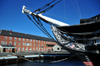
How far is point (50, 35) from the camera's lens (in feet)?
47.2

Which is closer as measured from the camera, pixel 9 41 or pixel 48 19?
pixel 48 19

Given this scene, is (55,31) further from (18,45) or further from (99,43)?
(18,45)

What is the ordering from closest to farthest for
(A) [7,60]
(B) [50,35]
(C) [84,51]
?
(C) [84,51] → (B) [50,35] → (A) [7,60]

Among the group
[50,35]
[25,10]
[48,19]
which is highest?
[25,10]

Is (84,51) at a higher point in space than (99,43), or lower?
lower

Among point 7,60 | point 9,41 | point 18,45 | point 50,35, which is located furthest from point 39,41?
point 50,35

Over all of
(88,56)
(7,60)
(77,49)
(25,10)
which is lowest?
(7,60)

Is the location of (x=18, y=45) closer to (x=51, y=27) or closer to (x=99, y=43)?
(x=51, y=27)

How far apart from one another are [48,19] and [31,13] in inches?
91.3

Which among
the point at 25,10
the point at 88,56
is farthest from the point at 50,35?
the point at 88,56

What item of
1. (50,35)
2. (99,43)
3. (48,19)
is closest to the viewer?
(99,43)

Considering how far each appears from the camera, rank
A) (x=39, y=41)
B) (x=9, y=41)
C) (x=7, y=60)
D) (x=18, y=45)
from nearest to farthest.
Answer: (x=7, y=60) < (x=9, y=41) < (x=18, y=45) < (x=39, y=41)

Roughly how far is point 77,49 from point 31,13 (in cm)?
747

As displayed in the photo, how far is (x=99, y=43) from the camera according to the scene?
11.3 meters
